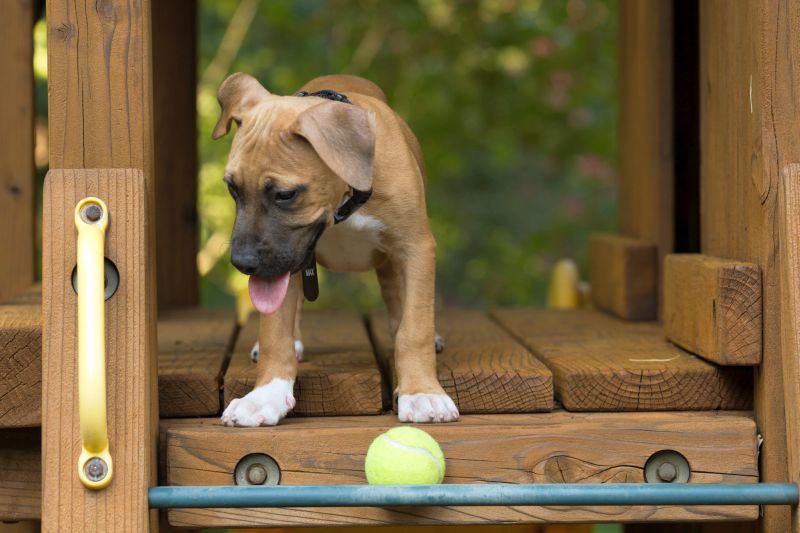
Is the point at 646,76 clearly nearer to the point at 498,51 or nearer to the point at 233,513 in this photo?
the point at 233,513

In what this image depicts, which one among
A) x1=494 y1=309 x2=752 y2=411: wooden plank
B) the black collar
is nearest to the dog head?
the black collar

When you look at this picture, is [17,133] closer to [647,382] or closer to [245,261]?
[245,261]

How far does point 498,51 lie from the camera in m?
8.54

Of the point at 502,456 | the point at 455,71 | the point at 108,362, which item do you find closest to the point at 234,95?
the point at 108,362

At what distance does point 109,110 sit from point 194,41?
128 inches

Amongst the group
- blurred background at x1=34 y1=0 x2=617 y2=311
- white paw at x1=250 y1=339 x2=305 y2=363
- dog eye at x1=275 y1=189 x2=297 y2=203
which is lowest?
white paw at x1=250 y1=339 x2=305 y2=363

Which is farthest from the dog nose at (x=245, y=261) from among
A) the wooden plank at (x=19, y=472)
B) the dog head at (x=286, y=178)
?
the wooden plank at (x=19, y=472)

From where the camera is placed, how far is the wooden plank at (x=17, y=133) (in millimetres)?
5062

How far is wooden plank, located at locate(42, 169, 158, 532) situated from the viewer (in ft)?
9.21

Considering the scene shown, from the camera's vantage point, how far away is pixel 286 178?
3043 mm

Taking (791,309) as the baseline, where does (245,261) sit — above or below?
above

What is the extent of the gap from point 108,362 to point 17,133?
8.42 feet

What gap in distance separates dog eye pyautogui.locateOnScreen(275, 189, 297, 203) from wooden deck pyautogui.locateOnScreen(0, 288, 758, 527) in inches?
22.4

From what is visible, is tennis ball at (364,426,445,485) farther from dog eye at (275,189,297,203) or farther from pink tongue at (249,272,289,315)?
dog eye at (275,189,297,203)
